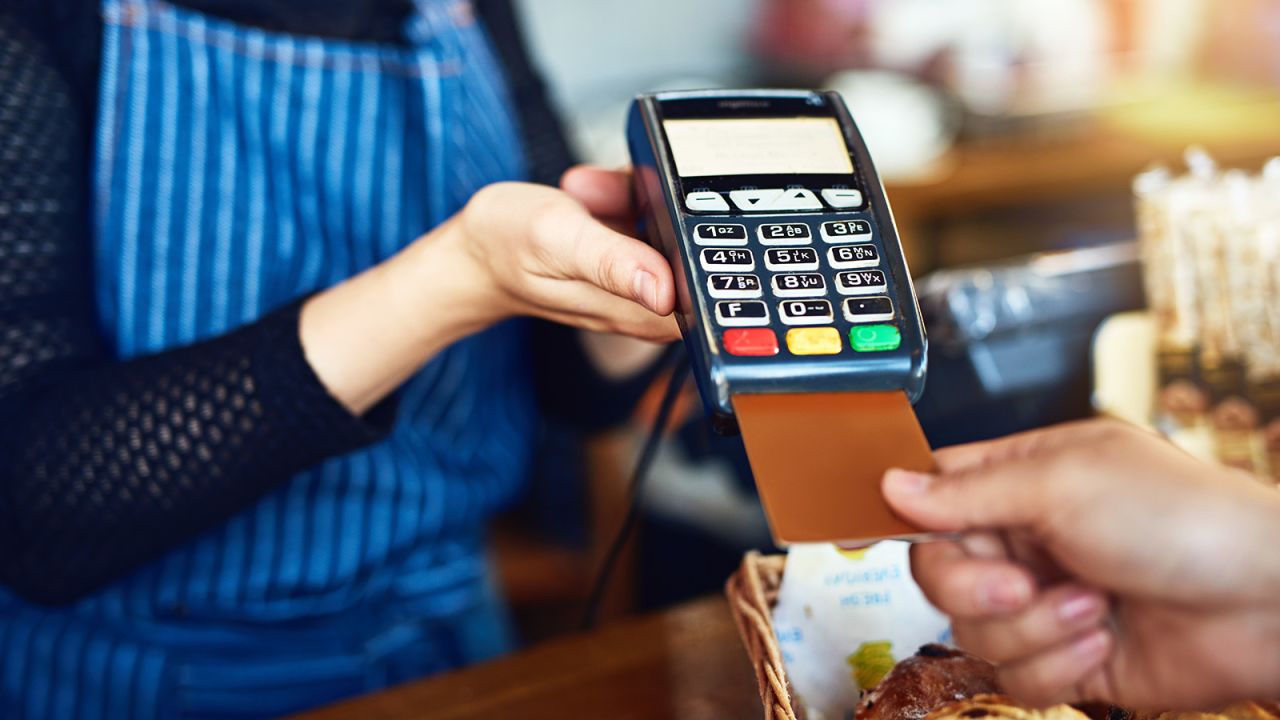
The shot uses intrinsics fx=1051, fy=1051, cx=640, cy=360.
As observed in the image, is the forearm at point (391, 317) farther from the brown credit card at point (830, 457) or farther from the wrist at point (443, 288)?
the brown credit card at point (830, 457)

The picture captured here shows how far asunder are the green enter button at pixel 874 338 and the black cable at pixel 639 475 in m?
0.13

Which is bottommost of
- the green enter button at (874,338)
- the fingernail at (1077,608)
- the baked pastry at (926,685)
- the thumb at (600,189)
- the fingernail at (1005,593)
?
the baked pastry at (926,685)

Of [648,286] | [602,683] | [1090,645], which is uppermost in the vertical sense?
[648,286]

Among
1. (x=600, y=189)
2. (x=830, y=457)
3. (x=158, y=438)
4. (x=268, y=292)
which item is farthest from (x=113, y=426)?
(x=830, y=457)

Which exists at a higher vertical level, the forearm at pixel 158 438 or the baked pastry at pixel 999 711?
the forearm at pixel 158 438

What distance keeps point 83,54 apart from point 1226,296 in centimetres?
72

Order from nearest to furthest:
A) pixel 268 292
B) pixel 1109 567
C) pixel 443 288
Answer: pixel 1109 567, pixel 443 288, pixel 268 292

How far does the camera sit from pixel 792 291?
414 millimetres

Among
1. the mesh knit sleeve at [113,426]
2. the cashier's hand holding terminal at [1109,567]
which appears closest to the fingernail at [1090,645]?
the cashier's hand holding terminal at [1109,567]

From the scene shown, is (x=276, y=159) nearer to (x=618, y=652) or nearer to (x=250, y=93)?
(x=250, y=93)

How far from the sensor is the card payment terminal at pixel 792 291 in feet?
1.13

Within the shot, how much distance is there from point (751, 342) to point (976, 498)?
10 cm

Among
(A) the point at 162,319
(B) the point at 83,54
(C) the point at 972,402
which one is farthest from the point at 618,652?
(B) the point at 83,54

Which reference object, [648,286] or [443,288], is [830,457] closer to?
[648,286]
